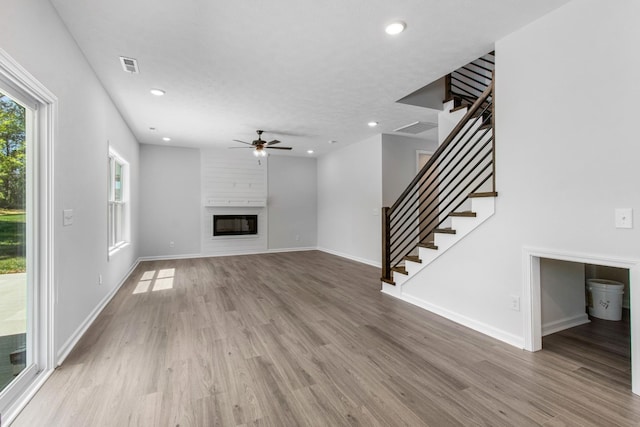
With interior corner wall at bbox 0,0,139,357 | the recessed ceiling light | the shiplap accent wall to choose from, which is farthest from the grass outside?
the shiplap accent wall

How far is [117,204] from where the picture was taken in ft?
15.9

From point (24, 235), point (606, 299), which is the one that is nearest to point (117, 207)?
point (24, 235)

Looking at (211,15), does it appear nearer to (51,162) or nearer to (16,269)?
(51,162)

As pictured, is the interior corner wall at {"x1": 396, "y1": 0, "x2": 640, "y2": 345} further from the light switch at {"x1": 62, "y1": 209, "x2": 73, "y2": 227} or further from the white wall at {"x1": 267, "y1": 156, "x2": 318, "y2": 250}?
the white wall at {"x1": 267, "y1": 156, "x2": 318, "y2": 250}

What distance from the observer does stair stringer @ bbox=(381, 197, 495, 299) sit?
2.88 metres

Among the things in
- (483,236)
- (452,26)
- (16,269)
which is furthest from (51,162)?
(483,236)

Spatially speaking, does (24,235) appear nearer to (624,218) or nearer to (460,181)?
(460,181)

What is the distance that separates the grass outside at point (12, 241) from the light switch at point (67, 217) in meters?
0.39

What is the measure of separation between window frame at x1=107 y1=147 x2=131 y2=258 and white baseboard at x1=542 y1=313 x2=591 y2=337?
5183 mm

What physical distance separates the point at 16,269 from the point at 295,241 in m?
6.57

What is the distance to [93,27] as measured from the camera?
8.04ft

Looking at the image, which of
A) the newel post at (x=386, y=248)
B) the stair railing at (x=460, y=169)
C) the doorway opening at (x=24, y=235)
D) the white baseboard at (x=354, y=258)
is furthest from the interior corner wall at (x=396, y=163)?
the doorway opening at (x=24, y=235)

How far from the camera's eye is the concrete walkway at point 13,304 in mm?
1787

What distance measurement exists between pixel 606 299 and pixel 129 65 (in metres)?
5.61
